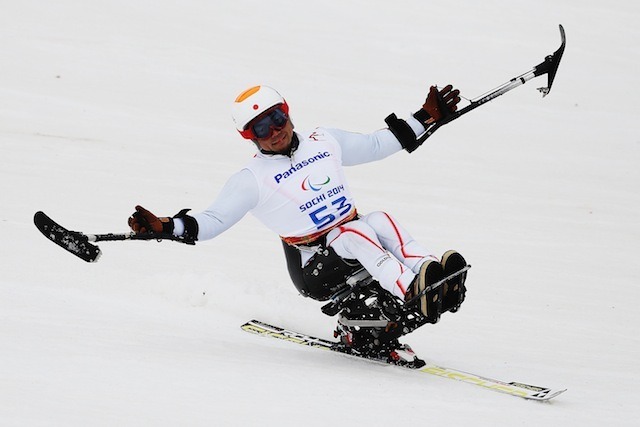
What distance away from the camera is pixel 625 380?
265 inches

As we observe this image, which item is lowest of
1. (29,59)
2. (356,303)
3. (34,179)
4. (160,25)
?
(356,303)

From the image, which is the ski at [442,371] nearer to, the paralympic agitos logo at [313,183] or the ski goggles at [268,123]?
the paralympic agitos logo at [313,183]

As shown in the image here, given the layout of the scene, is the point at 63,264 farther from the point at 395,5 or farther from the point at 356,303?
the point at 395,5

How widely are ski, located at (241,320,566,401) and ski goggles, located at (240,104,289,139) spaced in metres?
1.55

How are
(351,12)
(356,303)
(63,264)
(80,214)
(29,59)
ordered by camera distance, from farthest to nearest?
(351,12)
(29,59)
(80,214)
(63,264)
(356,303)

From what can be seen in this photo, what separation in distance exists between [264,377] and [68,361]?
39.2 inches

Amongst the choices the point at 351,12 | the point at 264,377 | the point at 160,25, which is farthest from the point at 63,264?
→ the point at 351,12

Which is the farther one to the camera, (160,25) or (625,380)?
(160,25)

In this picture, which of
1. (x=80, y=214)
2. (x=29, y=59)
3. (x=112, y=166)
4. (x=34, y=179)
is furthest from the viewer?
(x=29, y=59)

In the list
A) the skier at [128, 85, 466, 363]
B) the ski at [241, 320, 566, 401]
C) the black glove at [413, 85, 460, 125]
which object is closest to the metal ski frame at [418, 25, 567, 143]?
the black glove at [413, 85, 460, 125]

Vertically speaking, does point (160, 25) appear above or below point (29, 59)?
above

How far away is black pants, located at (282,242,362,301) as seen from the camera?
6.33 metres

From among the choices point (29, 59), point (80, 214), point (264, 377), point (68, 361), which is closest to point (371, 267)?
point (264, 377)

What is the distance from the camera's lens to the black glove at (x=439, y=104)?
21.9 ft
